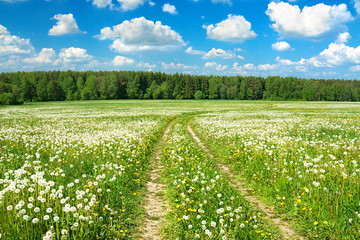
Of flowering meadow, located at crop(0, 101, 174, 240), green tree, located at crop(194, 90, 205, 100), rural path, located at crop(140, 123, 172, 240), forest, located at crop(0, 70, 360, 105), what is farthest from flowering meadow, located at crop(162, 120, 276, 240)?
green tree, located at crop(194, 90, 205, 100)

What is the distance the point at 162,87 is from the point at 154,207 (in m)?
115

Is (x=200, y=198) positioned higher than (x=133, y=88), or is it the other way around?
(x=133, y=88)

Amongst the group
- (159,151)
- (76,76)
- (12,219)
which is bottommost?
(159,151)

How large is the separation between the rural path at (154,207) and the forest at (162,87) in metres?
111

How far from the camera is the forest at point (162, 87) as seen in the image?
108m

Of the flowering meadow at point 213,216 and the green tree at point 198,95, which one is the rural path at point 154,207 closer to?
the flowering meadow at point 213,216

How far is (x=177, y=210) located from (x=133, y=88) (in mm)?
116730

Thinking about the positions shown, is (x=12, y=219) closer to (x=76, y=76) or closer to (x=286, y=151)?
(x=286, y=151)

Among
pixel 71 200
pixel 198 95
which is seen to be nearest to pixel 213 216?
pixel 71 200

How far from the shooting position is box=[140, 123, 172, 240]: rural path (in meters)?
4.77

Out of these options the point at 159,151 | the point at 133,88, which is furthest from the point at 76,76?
the point at 159,151

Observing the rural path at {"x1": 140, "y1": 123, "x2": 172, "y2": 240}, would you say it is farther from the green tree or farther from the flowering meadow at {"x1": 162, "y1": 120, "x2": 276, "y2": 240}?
the green tree

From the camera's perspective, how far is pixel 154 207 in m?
5.93

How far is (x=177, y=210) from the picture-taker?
5582 mm
